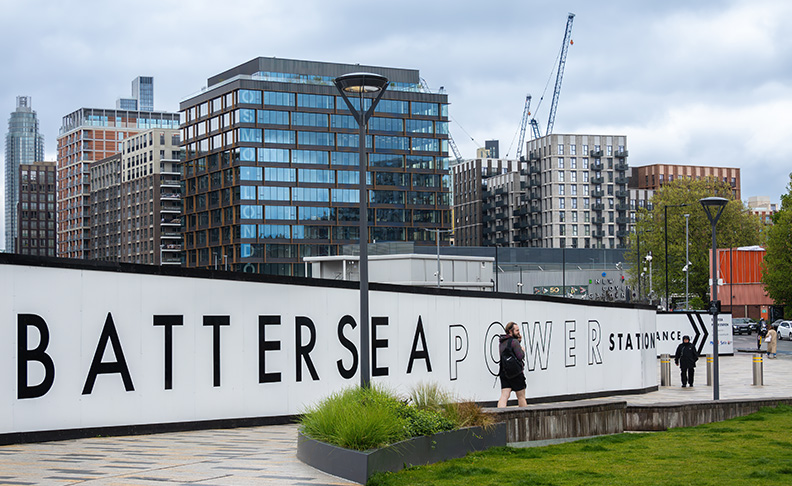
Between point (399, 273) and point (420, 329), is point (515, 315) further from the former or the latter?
point (399, 273)

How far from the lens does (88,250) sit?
617 ft

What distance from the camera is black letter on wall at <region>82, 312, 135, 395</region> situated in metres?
14.0

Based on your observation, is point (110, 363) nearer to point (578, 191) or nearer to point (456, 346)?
point (456, 346)

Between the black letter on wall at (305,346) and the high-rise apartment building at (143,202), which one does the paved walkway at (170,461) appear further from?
the high-rise apartment building at (143,202)

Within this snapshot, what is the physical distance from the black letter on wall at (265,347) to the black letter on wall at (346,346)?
5.36 ft

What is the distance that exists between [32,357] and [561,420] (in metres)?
7.72

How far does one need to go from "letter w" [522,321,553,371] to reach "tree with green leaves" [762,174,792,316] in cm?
5112

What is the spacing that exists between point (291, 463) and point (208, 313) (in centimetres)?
556

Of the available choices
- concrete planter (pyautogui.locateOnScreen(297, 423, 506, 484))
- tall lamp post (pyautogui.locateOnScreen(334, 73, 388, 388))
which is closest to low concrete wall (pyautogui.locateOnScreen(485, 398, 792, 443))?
concrete planter (pyautogui.locateOnScreen(297, 423, 506, 484))

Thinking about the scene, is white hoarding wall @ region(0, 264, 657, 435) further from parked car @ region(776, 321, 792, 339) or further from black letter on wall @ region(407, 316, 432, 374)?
parked car @ region(776, 321, 792, 339)

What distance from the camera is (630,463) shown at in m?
11.4

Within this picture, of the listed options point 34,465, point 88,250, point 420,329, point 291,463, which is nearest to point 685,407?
point 420,329

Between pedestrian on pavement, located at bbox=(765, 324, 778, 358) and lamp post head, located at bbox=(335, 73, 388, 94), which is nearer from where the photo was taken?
lamp post head, located at bbox=(335, 73, 388, 94)

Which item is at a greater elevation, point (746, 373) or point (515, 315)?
point (515, 315)
